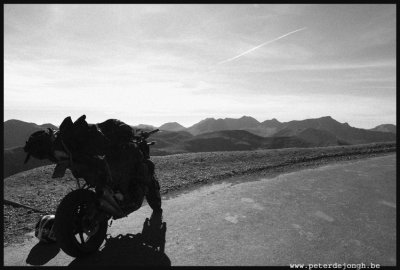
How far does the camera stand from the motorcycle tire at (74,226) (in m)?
4.76

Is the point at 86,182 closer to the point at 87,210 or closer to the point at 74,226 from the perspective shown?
the point at 87,210

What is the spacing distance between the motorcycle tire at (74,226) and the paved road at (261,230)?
235 millimetres

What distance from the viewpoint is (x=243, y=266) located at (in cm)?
503

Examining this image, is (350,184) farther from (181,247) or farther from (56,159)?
(56,159)

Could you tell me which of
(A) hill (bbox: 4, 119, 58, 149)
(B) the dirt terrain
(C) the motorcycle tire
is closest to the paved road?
(C) the motorcycle tire

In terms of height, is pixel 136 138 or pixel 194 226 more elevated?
pixel 136 138

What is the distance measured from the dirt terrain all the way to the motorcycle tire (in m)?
1.86

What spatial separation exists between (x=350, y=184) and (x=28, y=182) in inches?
459

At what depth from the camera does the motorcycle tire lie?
4758 mm

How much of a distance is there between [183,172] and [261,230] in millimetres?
6573

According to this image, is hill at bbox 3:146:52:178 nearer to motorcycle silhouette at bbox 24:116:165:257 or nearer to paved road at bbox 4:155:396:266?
paved road at bbox 4:155:396:266

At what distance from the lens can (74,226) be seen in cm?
500

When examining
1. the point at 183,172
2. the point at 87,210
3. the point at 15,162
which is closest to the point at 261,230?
the point at 87,210

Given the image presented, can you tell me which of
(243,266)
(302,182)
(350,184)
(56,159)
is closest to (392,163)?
(350,184)
